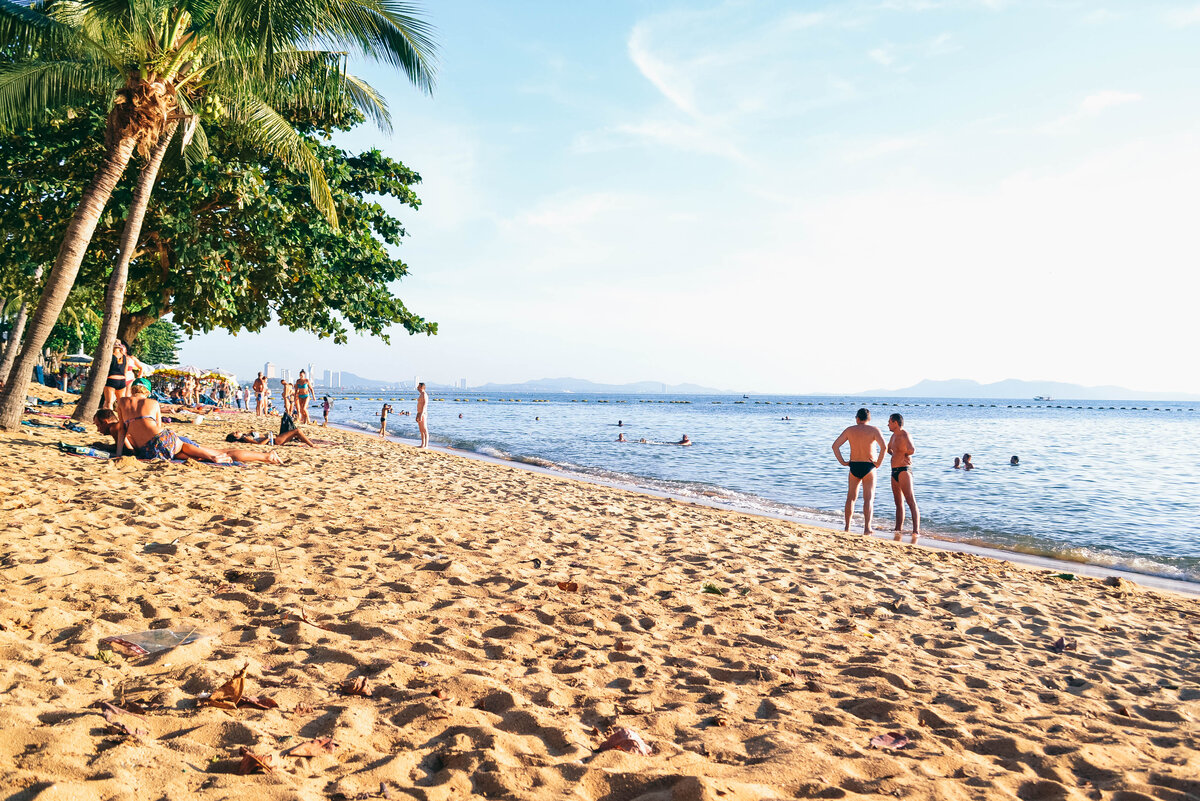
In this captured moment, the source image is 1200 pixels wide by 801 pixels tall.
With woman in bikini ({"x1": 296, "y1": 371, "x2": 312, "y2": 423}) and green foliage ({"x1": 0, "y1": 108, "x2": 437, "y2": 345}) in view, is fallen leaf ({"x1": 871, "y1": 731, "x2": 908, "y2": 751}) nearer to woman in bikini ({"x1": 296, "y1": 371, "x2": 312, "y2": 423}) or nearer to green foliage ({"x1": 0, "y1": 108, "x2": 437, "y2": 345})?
green foliage ({"x1": 0, "y1": 108, "x2": 437, "y2": 345})

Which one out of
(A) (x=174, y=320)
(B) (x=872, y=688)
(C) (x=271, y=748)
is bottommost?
(B) (x=872, y=688)

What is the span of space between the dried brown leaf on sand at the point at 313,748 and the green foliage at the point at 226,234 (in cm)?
1278

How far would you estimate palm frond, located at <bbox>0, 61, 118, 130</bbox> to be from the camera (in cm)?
1066

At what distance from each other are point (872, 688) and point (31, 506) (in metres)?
6.83

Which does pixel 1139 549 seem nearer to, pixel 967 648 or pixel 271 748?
pixel 967 648

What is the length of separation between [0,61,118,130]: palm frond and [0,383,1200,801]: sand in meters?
7.95

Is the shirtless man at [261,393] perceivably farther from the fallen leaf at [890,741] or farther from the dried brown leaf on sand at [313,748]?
the fallen leaf at [890,741]

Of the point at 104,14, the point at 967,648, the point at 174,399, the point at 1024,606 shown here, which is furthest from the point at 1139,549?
the point at 174,399

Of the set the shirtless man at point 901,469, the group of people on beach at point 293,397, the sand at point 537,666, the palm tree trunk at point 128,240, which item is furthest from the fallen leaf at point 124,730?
the group of people on beach at point 293,397

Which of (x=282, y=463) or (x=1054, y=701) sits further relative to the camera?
(x=282, y=463)

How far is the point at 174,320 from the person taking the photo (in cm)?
1533

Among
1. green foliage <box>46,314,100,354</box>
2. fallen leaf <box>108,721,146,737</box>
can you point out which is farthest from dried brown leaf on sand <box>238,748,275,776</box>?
green foliage <box>46,314,100,354</box>

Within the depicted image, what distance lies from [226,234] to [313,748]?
13.9 metres

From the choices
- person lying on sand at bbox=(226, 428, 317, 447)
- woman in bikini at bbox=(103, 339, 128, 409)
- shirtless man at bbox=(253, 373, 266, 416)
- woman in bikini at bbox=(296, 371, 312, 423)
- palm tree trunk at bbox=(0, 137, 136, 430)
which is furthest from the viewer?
shirtless man at bbox=(253, 373, 266, 416)
